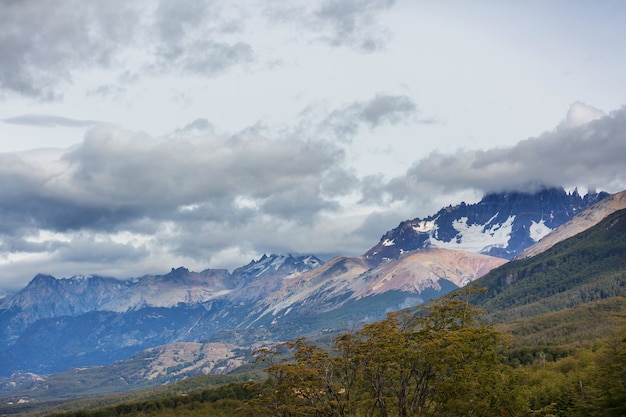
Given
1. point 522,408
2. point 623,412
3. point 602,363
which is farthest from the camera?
point 602,363

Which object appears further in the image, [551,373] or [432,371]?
[551,373]

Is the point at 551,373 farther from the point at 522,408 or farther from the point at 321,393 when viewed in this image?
the point at 321,393

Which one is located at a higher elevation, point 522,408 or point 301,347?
point 301,347

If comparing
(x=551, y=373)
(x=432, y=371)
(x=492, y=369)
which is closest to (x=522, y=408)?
(x=492, y=369)

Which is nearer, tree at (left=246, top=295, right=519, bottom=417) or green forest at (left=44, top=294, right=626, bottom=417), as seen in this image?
tree at (left=246, top=295, right=519, bottom=417)

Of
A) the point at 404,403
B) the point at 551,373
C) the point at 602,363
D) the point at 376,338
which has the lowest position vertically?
the point at 551,373

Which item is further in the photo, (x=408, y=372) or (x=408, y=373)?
(x=408, y=373)

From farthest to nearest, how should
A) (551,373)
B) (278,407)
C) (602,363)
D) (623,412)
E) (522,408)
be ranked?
(551,373) < (602,363) < (623,412) < (522,408) < (278,407)

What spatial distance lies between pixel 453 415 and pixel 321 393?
→ 14.5 m

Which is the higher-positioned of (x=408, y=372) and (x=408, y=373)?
(x=408, y=372)

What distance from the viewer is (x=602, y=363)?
362 feet

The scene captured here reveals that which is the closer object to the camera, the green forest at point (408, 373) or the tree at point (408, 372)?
the tree at point (408, 372)

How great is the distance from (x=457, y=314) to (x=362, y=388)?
14.5m

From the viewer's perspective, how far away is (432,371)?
67.5 meters
